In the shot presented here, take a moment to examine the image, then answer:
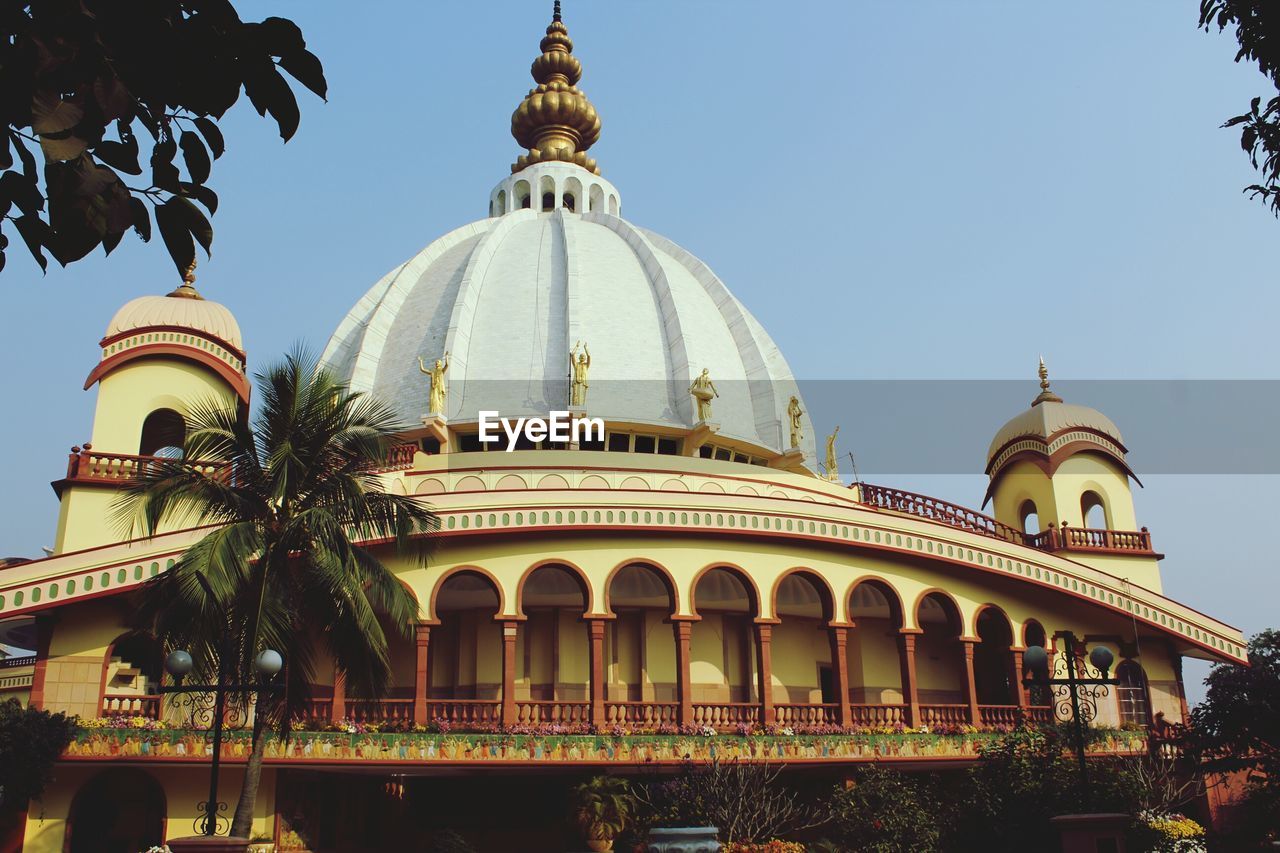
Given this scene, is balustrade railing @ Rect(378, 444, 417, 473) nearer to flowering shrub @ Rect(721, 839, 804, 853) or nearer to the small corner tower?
the small corner tower

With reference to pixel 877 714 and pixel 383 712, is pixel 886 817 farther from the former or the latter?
pixel 383 712

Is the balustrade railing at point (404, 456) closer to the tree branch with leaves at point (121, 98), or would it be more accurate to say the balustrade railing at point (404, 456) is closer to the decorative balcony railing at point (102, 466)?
the decorative balcony railing at point (102, 466)

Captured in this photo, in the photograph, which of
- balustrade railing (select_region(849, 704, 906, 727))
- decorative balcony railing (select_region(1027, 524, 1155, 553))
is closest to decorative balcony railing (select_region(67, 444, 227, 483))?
balustrade railing (select_region(849, 704, 906, 727))

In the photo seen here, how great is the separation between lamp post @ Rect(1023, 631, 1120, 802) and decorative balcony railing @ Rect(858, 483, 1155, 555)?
11.0ft

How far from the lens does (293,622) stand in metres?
16.6

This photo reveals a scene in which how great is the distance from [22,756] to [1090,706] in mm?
21028

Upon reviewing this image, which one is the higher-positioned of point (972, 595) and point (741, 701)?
point (972, 595)

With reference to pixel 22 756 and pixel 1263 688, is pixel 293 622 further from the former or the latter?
pixel 1263 688

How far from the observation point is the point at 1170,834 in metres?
20.3

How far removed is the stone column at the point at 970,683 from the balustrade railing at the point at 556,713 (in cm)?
850

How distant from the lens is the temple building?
72.1 feet

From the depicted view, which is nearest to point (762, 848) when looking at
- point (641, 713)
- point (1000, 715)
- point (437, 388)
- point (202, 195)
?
point (641, 713)

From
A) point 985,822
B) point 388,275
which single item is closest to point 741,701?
point 985,822

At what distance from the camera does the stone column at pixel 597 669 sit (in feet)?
74.6
